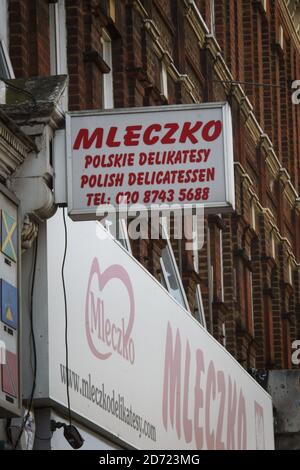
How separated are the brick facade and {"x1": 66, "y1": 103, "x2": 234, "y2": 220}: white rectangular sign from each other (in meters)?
2.99

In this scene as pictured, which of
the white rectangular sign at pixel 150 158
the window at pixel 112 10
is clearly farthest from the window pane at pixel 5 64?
the window at pixel 112 10

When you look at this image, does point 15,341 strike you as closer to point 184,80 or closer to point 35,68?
point 35,68

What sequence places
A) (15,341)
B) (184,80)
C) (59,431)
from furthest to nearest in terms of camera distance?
(184,80), (59,431), (15,341)

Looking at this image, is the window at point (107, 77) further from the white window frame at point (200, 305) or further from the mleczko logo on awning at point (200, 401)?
the white window frame at point (200, 305)

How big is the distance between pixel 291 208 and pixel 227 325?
31.6 feet

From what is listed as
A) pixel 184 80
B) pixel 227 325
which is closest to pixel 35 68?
pixel 184 80

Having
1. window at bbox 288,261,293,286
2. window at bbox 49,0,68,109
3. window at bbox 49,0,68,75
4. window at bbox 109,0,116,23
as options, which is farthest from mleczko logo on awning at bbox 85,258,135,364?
window at bbox 288,261,293,286

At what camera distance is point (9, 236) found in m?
13.5

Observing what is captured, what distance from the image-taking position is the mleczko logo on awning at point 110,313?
50.3 ft

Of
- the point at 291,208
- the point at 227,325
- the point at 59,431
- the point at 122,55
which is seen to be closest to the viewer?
the point at 59,431

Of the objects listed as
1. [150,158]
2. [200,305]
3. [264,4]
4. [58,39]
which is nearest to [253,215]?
[264,4]

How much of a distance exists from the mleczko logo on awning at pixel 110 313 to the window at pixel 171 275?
6.54 metres

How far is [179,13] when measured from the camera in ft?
85.3

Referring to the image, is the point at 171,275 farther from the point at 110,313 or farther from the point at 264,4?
the point at 264,4
